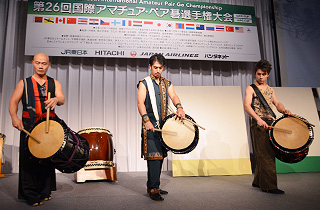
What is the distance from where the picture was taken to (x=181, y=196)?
2494 mm

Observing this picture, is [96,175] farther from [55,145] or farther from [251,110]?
[251,110]

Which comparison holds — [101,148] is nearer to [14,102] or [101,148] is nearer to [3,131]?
[14,102]

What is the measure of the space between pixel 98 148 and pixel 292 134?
2394 mm

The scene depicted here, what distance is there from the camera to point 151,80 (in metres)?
2.63

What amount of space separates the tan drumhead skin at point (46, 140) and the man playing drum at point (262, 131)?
193 centimetres

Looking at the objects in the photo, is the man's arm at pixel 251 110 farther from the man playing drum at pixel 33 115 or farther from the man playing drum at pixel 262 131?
the man playing drum at pixel 33 115

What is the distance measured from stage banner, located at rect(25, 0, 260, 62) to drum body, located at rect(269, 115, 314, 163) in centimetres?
246

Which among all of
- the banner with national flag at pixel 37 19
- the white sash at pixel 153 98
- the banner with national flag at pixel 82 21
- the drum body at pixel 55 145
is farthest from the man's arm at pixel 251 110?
the banner with national flag at pixel 37 19

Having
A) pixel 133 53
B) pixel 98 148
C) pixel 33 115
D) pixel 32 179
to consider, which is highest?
pixel 133 53

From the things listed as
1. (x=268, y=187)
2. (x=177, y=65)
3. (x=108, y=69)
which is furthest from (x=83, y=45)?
(x=268, y=187)

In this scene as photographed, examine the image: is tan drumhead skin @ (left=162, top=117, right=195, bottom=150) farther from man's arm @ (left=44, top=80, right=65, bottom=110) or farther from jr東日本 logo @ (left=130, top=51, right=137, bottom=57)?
jr東日本 logo @ (left=130, top=51, right=137, bottom=57)

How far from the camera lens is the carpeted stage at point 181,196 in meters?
2.13

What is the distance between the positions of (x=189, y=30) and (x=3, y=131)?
374cm

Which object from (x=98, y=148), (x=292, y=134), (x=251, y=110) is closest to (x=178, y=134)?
(x=251, y=110)
